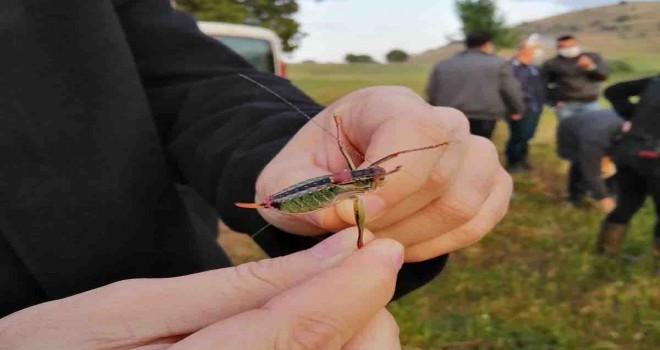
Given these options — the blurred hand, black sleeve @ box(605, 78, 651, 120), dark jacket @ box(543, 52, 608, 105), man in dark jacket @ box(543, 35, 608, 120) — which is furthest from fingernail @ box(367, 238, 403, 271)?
dark jacket @ box(543, 52, 608, 105)

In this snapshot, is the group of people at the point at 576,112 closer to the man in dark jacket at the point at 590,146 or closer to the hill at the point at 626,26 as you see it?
the man in dark jacket at the point at 590,146

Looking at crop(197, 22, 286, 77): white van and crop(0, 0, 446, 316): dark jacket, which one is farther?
crop(197, 22, 286, 77): white van

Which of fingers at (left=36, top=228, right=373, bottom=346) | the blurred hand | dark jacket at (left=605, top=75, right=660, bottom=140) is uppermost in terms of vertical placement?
fingers at (left=36, top=228, right=373, bottom=346)

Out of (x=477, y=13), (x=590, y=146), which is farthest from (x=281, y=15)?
(x=590, y=146)

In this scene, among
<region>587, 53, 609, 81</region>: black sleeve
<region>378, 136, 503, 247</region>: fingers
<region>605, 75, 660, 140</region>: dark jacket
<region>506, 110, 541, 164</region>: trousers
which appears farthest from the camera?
<region>506, 110, 541, 164</region>: trousers

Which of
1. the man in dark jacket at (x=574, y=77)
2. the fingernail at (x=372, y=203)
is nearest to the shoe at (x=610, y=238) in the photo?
the man in dark jacket at (x=574, y=77)

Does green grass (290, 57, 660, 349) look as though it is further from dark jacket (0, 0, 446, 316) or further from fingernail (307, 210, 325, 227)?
fingernail (307, 210, 325, 227)

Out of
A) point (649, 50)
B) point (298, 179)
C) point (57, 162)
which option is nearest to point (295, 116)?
point (298, 179)
